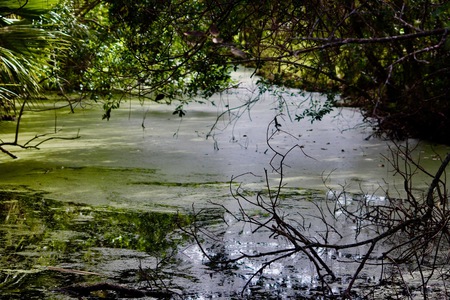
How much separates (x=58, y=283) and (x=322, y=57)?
70.3 inches

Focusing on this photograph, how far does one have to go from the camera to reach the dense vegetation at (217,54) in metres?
3.64

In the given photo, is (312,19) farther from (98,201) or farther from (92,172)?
(92,172)

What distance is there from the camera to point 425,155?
5.21 m

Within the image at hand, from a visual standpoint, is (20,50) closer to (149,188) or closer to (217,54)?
(149,188)

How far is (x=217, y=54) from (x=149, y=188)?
1177mm

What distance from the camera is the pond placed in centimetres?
279

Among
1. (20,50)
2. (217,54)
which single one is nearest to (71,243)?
(217,54)

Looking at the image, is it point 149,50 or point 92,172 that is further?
point 92,172

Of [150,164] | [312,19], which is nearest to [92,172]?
[150,164]

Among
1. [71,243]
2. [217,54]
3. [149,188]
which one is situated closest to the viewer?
[71,243]

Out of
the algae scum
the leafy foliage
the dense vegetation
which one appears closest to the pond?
the algae scum

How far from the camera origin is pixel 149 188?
4.24 m

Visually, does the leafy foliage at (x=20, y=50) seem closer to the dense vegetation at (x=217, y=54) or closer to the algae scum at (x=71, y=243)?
the dense vegetation at (x=217, y=54)

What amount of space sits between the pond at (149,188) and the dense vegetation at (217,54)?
34 centimetres
